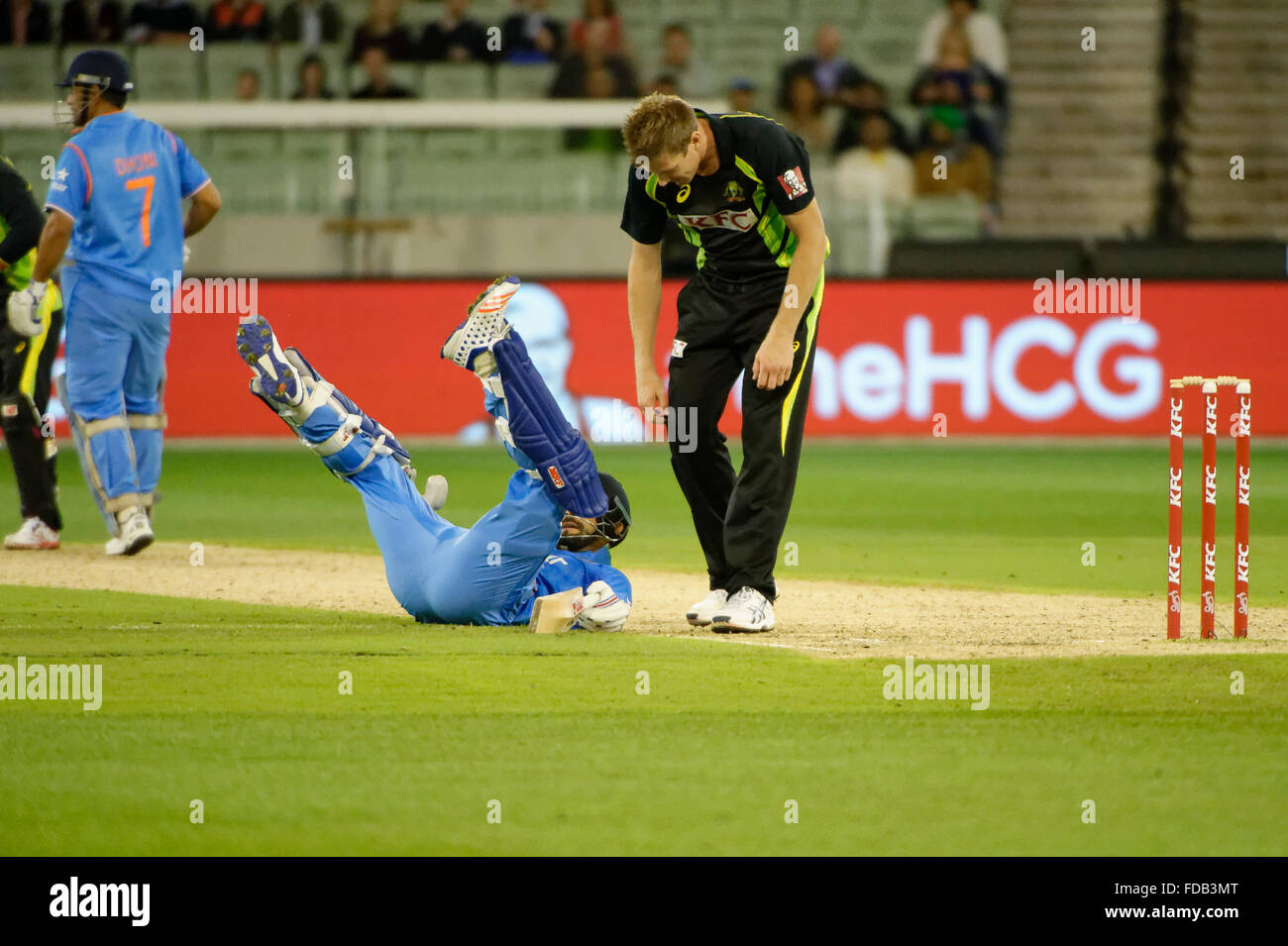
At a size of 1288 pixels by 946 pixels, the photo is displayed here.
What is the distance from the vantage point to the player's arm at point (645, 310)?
7340mm

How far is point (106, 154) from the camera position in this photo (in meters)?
9.70

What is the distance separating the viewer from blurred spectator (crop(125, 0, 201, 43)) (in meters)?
21.1

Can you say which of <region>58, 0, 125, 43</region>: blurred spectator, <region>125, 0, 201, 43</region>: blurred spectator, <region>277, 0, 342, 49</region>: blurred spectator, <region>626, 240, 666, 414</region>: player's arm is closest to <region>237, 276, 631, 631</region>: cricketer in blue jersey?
<region>626, 240, 666, 414</region>: player's arm

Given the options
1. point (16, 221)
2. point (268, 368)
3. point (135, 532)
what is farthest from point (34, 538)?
point (268, 368)

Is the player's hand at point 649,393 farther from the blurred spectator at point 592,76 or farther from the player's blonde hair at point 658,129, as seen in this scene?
the blurred spectator at point 592,76

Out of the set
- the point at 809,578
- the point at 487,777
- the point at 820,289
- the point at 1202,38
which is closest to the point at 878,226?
the point at 1202,38

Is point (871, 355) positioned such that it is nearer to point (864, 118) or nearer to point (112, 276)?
point (864, 118)

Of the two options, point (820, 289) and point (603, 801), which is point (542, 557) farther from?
point (603, 801)

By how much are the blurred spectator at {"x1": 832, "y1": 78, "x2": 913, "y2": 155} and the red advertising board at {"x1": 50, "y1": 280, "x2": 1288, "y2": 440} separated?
3.89m

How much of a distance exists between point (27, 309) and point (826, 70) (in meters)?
12.5

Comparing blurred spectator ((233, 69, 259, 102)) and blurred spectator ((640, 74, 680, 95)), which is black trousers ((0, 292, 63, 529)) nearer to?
A: blurred spectator ((233, 69, 259, 102))

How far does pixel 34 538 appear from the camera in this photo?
403 inches

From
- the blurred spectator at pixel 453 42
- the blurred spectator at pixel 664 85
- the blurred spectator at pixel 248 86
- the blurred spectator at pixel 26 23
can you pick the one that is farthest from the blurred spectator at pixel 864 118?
the blurred spectator at pixel 26 23

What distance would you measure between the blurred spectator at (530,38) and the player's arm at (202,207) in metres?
11.0
